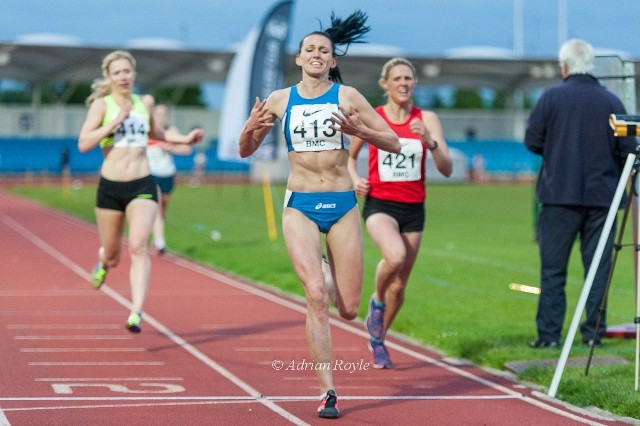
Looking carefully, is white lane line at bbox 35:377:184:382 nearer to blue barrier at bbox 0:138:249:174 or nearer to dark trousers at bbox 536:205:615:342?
dark trousers at bbox 536:205:615:342

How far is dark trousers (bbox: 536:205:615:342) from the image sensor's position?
10109mm

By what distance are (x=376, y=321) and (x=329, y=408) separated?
2232mm

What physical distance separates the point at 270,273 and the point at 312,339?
899 centimetres

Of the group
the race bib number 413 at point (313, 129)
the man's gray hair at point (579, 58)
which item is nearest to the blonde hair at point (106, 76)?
the race bib number 413 at point (313, 129)

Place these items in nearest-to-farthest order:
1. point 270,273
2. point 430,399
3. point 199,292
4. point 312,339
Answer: point 312,339 < point 430,399 < point 199,292 < point 270,273

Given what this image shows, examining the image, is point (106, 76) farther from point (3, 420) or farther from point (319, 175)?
point (3, 420)

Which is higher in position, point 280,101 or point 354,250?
point 280,101

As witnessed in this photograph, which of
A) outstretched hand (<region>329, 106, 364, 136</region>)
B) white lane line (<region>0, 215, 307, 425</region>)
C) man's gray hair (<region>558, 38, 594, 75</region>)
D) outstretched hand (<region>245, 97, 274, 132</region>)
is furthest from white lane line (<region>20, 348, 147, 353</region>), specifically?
man's gray hair (<region>558, 38, 594, 75</region>)

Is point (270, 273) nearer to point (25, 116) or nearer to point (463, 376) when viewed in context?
point (463, 376)

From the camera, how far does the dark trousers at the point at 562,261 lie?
10.1m

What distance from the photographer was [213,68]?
71938mm

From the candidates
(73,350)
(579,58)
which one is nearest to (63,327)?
(73,350)

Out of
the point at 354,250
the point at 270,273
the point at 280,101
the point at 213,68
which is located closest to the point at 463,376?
the point at 354,250

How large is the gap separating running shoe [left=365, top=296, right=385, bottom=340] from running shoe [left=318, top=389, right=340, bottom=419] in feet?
6.99
